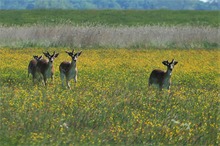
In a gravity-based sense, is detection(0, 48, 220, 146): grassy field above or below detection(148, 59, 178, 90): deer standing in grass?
below

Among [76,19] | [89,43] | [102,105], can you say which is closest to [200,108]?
[102,105]

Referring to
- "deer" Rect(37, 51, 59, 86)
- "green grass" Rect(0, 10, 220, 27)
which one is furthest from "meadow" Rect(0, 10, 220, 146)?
"green grass" Rect(0, 10, 220, 27)

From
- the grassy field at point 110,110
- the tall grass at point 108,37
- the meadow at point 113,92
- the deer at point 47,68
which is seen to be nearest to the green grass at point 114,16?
the tall grass at point 108,37

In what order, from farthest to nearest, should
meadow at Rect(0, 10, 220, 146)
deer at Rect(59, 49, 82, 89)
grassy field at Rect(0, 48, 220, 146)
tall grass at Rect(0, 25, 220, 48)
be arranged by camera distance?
tall grass at Rect(0, 25, 220, 48)
deer at Rect(59, 49, 82, 89)
meadow at Rect(0, 10, 220, 146)
grassy field at Rect(0, 48, 220, 146)

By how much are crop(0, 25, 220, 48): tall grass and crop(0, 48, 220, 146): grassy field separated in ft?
34.1

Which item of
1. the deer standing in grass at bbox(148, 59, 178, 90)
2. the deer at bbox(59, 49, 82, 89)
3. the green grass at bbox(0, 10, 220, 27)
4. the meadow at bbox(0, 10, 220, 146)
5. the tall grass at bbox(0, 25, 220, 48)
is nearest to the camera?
the meadow at bbox(0, 10, 220, 146)

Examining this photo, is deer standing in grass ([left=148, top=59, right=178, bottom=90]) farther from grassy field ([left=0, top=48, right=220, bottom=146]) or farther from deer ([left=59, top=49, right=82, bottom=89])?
deer ([left=59, top=49, right=82, bottom=89])

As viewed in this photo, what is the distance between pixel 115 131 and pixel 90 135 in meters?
0.56

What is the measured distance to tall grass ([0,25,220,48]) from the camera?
33.2m

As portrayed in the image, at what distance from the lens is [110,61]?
25906mm

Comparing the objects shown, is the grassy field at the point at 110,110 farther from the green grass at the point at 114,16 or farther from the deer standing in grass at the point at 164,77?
the green grass at the point at 114,16

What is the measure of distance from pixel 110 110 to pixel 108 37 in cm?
1987

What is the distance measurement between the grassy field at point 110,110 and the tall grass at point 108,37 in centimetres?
1040

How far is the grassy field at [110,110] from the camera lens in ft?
37.8
